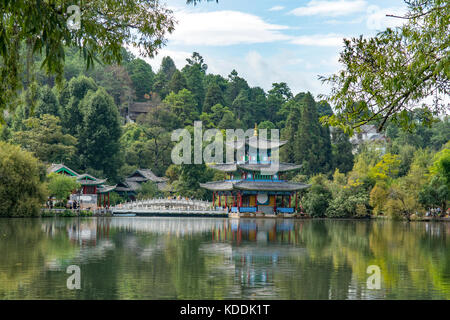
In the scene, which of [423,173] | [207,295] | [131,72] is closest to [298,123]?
[423,173]

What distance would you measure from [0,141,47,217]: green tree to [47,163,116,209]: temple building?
291 inches

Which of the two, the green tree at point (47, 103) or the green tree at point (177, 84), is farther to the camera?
the green tree at point (177, 84)

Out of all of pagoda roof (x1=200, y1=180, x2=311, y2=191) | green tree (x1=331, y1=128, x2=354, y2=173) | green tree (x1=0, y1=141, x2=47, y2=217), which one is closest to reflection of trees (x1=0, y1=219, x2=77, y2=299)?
green tree (x1=0, y1=141, x2=47, y2=217)

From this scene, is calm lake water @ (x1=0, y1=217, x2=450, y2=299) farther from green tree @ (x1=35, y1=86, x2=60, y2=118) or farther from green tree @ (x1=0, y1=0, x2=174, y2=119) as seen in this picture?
green tree @ (x1=35, y1=86, x2=60, y2=118)

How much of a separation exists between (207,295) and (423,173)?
30659 mm

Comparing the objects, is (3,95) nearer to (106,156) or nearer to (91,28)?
(91,28)

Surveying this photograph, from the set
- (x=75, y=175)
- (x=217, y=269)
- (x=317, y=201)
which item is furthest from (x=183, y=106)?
(x=217, y=269)

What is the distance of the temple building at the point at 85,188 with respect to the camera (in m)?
36.1

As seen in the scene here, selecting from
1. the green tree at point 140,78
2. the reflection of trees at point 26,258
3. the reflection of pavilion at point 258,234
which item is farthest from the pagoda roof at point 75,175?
the green tree at point 140,78

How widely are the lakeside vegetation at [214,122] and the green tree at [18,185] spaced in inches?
2.0

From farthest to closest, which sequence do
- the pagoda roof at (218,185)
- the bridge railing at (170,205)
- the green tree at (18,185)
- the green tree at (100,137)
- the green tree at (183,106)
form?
1. the green tree at (183,106)
2. the green tree at (100,137)
3. the pagoda roof at (218,185)
4. the bridge railing at (170,205)
5. the green tree at (18,185)

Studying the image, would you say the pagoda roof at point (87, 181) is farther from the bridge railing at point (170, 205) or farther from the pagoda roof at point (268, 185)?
the pagoda roof at point (268, 185)

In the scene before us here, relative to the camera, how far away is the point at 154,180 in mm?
46000

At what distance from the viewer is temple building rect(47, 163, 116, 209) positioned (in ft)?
118
